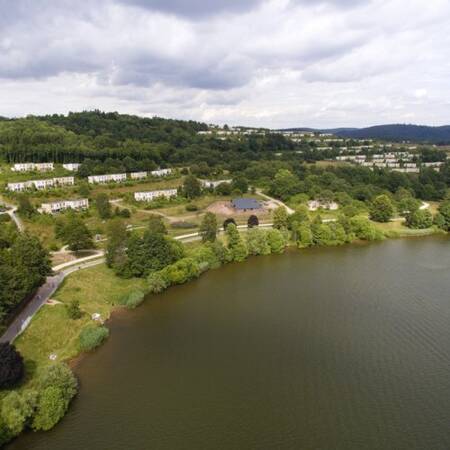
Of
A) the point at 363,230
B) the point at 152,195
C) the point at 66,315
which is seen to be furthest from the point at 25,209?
the point at 363,230

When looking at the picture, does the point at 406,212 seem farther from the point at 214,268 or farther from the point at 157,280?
the point at 157,280

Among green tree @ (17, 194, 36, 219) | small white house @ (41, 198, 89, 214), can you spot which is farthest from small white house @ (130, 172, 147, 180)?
green tree @ (17, 194, 36, 219)

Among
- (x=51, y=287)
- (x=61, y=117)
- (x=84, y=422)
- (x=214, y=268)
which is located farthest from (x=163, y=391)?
(x=61, y=117)

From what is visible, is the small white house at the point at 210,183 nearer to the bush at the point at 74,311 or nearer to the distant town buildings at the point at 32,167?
the distant town buildings at the point at 32,167

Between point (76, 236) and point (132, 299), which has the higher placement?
point (76, 236)

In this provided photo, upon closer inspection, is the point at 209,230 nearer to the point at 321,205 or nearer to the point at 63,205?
the point at 63,205

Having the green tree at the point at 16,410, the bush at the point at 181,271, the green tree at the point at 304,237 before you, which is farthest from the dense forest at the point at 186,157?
the green tree at the point at 16,410

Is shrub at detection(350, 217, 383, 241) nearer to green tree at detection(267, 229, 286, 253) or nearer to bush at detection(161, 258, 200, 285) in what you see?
green tree at detection(267, 229, 286, 253)
